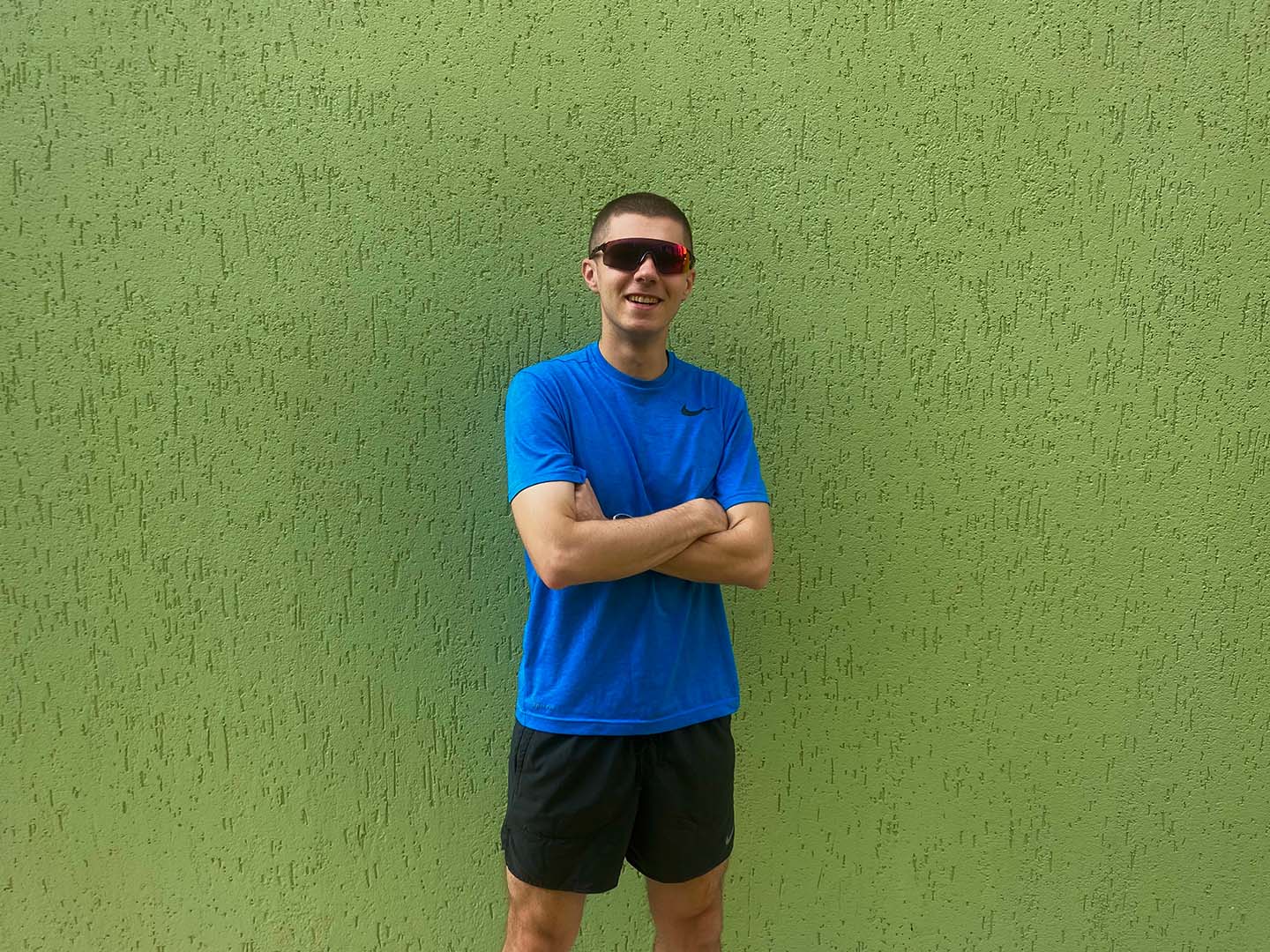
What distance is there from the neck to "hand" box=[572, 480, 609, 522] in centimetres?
28

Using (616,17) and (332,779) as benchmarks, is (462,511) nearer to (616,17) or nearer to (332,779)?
(332,779)

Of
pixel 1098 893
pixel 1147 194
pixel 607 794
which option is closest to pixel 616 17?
pixel 1147 194

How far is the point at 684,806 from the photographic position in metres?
1.69

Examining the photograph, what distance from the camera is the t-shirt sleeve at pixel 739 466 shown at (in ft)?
5.67

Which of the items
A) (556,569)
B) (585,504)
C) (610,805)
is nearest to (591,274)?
(585,504)

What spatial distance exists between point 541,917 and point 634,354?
46.1 inches

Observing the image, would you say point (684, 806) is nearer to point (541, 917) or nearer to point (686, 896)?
point (686, 896)

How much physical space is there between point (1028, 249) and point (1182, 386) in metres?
0.52

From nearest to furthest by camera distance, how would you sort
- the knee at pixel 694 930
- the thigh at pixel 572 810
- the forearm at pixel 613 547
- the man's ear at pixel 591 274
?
the forearm at pixel 613 547
the thigh at pixel 572 810
the man's ear at pixel 591 274
the knee at pixel 694 930

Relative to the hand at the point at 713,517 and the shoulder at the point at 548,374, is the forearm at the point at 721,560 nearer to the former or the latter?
the hand at the point at 713,517

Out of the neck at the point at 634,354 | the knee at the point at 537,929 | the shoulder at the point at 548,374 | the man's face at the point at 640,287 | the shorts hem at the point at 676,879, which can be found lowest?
the knee at the point at 537,929

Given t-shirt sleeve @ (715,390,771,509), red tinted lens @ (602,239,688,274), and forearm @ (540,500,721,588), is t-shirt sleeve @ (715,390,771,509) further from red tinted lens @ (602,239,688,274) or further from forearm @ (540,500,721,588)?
red tinted lens @ (602,239,688,274)

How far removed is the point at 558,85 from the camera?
2.00 metres

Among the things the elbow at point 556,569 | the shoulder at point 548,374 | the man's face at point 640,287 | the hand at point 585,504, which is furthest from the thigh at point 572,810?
the man's face at point 640,287
